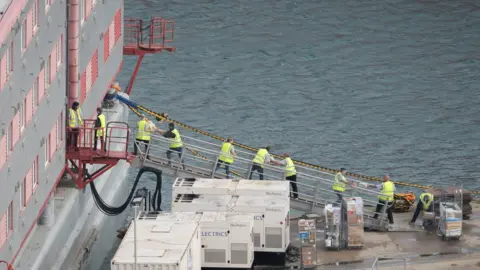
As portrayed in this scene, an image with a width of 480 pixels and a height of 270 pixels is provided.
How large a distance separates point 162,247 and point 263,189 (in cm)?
830

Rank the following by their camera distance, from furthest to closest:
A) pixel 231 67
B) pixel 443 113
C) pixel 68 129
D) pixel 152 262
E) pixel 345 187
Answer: pixel 231 67, pixel 443 113, pixel 345 187, pixel 68 129, pixel 152 262

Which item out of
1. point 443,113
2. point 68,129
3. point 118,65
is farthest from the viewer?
point 443,113

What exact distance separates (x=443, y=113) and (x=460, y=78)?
22.3 ft

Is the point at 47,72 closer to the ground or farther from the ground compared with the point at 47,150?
farther from the ground

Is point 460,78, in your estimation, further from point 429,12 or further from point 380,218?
point 380,218

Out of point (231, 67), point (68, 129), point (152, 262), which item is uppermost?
point (231, 67)

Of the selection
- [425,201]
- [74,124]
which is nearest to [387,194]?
[425,201]

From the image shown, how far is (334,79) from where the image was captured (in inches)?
4183

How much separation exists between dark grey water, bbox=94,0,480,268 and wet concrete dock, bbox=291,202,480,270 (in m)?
17.4

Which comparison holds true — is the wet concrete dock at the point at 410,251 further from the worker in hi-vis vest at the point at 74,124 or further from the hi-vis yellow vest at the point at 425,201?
the worker in hi-vis vest at the point at 74,124

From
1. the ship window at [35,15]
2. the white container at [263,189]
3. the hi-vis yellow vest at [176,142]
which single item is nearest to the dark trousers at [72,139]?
the hi-vis yellow vest at [176,142]

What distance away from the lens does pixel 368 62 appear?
10938cm

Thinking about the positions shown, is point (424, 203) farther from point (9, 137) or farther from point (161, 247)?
point (9, 137)

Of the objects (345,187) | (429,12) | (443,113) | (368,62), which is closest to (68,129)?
(345,187)
